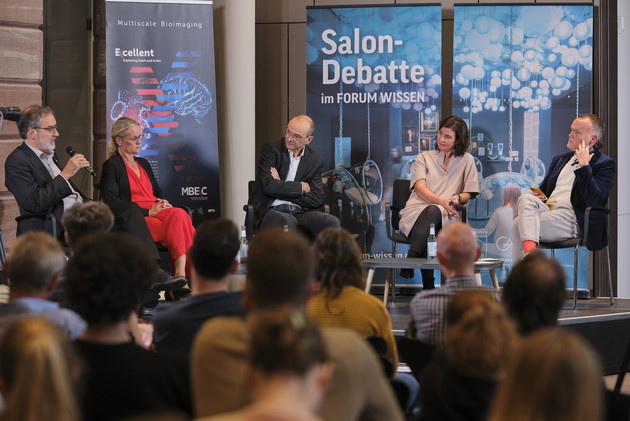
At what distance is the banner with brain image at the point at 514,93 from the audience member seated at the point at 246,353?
4.86 metres

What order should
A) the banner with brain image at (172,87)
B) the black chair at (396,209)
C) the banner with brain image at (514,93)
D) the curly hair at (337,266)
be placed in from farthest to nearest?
the banner with brain image at (172,87) < the banner with brain image at (514,93) < the black chair at (396,209) < the curly hair at (337,266)

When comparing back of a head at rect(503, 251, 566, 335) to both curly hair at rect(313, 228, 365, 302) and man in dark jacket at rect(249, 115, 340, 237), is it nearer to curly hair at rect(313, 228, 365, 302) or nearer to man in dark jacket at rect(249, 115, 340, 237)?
curly hair at rect(313, 228, 365, 302)

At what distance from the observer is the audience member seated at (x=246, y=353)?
158 cm

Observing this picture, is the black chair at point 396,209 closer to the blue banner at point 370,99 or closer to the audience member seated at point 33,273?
the blue banner at point 370,99

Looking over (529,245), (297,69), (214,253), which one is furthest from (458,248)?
(297,69)

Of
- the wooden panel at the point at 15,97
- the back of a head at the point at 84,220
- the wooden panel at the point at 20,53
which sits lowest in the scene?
the back of a head at the point at 84,220

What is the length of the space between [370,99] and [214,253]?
455cm

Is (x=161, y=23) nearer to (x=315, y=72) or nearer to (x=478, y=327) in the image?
(x=315, y=72)

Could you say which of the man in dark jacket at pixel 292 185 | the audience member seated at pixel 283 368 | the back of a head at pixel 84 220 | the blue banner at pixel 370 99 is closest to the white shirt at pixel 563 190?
the blue banner at pixel 370 99

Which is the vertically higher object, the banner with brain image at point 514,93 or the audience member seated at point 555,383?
the banner with brain image at point 514,93

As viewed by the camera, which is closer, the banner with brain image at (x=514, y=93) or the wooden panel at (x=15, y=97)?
the wooden panel at (x=15, y=97)

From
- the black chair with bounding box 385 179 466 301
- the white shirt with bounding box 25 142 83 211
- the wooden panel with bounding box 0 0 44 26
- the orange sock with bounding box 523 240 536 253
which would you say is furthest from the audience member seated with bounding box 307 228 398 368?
the wooden panel with bounding box 0 0 44 26

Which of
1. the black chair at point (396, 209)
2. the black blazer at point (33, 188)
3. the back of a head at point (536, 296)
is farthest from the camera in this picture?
the black chair at point (396, 209)

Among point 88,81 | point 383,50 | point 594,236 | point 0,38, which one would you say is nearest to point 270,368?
point 594,236
